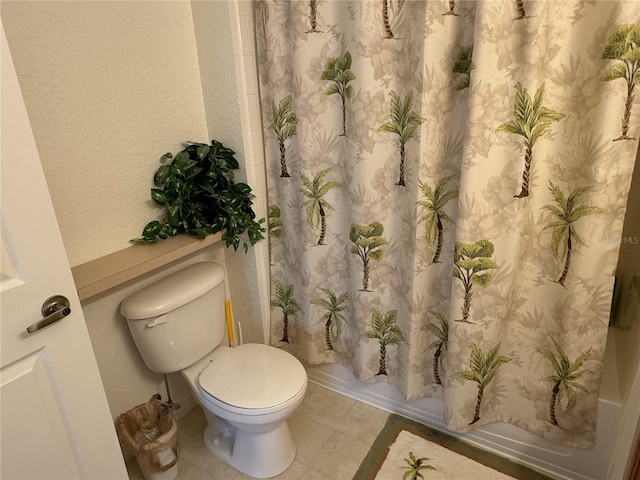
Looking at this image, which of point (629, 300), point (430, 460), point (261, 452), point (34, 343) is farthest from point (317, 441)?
point (629, 300)

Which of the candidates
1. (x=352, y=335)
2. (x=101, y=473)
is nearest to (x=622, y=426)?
(x=352, y=335)

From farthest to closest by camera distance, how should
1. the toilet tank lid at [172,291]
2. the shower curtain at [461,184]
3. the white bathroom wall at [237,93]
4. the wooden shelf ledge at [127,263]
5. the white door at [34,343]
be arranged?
the white bathroom wall at [237,93] < the toilet tank lid at [172,291] < the wooden shelf ledge at [127,263] < the shower curtain at [461,184] < the white door at [34,343]

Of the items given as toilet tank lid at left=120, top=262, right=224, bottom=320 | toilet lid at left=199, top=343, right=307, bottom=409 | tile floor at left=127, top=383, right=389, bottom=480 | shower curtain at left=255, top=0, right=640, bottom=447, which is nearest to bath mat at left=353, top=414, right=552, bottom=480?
tile floor at left=127, top=383, right=389, bottom=480

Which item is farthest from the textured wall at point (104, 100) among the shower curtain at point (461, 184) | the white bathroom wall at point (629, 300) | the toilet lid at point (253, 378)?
the white bathroom wall at point (629, 300)

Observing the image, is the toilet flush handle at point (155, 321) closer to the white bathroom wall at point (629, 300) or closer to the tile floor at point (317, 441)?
the tile floor at point (317, 441)

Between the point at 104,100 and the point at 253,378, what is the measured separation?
1.10 m

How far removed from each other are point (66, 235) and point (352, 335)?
1176 millimetres

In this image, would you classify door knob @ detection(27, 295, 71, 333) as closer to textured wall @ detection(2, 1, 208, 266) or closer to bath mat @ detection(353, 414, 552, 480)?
textured wall @ detection(2, 1, 208, 266)

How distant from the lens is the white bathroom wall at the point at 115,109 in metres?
1.27

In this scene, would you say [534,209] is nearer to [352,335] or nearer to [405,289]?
[405,289]

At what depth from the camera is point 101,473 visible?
121cm

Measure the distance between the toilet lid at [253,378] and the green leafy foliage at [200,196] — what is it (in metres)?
0.45

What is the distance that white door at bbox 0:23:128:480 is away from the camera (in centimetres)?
90

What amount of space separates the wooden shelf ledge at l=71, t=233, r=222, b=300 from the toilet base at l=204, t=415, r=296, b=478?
729 millimetres
